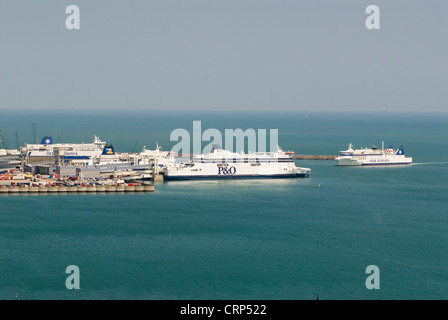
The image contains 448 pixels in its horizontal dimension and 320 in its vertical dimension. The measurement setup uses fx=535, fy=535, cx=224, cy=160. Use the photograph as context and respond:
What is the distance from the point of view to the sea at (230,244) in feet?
82.8

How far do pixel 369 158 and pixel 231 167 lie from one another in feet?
77.2

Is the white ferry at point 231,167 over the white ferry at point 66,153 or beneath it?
beneath

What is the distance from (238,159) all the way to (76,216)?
24782 millimetres

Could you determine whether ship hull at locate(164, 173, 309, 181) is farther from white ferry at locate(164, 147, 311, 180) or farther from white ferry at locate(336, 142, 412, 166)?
white ferry at locate(336, 142, 412, 166)

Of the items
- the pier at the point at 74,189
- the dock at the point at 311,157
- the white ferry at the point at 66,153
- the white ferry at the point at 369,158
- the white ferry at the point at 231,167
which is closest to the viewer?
the pier at the point at 74,189

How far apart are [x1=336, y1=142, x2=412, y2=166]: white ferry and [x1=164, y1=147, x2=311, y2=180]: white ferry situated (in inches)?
513

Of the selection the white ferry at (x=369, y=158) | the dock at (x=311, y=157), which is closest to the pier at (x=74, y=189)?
the white ferry at (x=369, y=158)

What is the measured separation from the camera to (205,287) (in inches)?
993

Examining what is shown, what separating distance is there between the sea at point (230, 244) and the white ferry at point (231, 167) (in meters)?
5.13

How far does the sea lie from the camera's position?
25.2m

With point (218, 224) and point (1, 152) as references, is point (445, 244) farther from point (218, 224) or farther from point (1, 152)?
point (1, 152)

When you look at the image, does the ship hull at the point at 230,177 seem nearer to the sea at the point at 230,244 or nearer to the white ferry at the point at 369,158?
the sea at the point at 230,244
